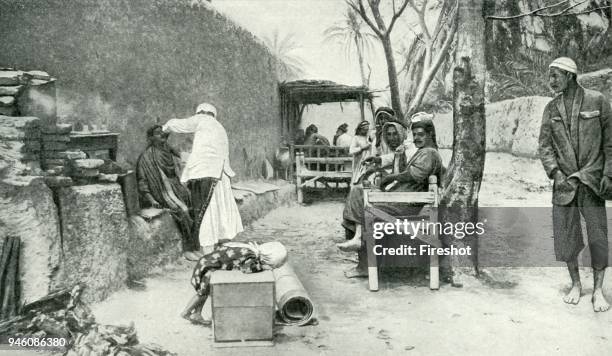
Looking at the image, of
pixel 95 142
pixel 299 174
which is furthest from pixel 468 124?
A: pixel 95 142

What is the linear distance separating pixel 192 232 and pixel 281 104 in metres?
2.47

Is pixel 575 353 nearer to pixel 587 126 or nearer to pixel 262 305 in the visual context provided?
pixel 587 126

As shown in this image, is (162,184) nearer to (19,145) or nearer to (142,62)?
(142,62)

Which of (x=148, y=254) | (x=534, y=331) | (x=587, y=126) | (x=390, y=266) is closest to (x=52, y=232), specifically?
(x=148, y=254)

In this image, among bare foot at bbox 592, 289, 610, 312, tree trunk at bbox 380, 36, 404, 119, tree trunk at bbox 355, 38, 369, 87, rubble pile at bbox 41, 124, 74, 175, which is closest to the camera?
rubble pile at bbox 41, 124, 74, 175

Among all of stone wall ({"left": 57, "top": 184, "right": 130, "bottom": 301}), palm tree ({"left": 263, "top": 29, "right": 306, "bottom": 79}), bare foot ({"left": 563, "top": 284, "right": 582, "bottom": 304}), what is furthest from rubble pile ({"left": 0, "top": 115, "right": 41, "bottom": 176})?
bare foot ({"left": 563, "top": 284, "right": 582, "bottom": 304})

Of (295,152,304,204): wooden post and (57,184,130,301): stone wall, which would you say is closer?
(57,184,130,301): stone wall

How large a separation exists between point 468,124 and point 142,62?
2.57 meters

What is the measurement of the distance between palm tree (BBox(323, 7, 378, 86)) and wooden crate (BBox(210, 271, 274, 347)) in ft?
7.11

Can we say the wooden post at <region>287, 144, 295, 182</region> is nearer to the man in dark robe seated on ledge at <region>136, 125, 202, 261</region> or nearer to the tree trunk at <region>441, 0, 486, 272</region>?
the man in dark robe seated on ledge at <region>136, 125, 202, 261</region>

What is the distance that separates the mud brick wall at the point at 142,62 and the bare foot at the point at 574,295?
2.90 metres

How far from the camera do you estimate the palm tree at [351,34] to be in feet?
14.6

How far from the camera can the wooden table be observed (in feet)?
11.7

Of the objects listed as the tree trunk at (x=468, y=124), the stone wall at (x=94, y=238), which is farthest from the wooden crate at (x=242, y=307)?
the tree trunk at (x=468, y=124)
